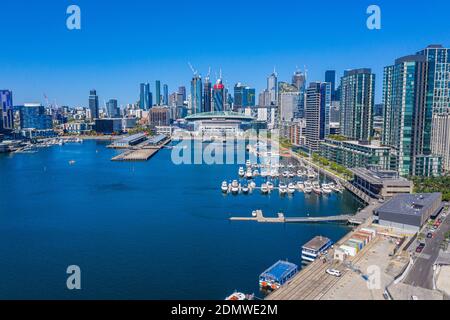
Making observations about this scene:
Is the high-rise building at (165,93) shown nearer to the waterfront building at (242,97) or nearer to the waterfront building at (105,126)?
the waterfront building at (242,97)

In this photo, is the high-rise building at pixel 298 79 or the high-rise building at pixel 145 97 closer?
the high-rise building at pixel 298 79

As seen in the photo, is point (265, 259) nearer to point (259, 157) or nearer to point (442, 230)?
point (442, 230)

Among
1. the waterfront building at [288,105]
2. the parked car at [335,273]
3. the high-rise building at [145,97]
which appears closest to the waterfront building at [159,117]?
the waterfront building at [288,105]

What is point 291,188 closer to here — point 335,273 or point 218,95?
point 335,273

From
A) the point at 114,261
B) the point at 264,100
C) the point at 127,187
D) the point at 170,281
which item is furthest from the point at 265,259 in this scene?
the point at 264,100

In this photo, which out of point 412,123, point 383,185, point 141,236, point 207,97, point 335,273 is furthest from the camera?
point 207,97

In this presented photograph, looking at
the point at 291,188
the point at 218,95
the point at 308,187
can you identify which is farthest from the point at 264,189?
the point at 218,95
